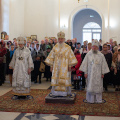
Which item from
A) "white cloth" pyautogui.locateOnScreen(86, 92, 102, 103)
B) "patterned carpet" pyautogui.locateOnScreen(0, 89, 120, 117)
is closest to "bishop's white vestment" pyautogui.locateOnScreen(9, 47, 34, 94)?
"patterned carpet" pyautogui.locateOnScreen(0, 89, 120, 117)

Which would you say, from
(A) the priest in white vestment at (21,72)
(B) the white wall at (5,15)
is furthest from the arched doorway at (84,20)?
(A) the priest in white vestment at (21,72)

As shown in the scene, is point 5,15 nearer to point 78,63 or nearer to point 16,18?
point 16,18

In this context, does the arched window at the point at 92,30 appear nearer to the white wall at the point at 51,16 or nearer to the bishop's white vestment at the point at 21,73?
the white wall at the point at 51,16

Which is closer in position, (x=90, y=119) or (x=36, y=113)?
(x=90, y=119)

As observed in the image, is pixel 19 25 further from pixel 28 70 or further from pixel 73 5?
pixel 28 70

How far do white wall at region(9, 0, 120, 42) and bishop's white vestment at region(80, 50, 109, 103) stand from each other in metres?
10.7

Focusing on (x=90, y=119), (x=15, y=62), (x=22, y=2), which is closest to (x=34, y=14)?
(x=22, y=2)

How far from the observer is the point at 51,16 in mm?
17562

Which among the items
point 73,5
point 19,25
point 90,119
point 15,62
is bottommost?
point 90,119

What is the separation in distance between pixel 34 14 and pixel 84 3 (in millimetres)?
4162

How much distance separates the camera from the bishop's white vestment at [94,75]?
6.22 meters

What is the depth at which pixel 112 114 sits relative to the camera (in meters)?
5.22

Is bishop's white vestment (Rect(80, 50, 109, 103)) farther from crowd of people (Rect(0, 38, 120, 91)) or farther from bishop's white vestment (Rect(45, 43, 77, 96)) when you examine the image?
crowd of people (Rect(0, 38, 120, 91))

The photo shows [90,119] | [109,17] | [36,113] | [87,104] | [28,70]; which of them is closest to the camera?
[90,119]
